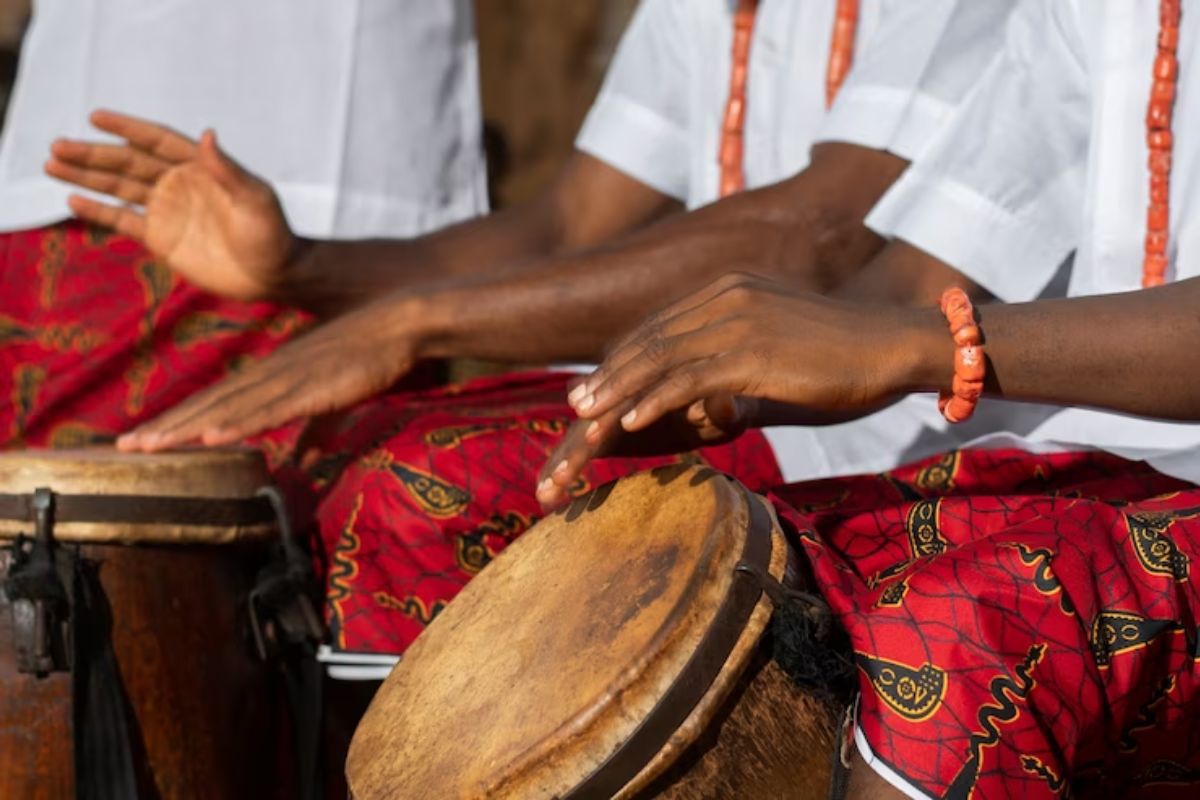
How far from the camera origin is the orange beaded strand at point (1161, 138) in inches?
71.7

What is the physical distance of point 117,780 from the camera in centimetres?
188

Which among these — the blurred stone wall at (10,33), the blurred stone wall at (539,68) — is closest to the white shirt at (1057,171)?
the blurred stone wall at (539,68)

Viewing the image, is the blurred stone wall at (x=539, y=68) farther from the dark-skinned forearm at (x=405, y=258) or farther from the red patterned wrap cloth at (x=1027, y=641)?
the red patterned wrap cloth at (x=1027, y=641)

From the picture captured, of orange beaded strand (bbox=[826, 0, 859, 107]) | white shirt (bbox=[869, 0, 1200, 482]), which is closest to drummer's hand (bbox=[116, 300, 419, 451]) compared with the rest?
white shirt (bbox=[869, 0, 1200, 482])

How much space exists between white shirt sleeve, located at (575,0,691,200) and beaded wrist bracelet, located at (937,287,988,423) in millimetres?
1355

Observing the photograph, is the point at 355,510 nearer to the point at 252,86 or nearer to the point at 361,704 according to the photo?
the point at 361,704

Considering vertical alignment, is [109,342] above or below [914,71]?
below

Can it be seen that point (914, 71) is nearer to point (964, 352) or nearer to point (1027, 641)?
point (964, 352)

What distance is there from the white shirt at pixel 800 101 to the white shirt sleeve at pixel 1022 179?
15 centimetres

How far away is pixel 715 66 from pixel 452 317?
0.74 metres

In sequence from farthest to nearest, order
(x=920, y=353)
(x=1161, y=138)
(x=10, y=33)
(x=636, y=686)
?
(x=10, y=33) < (x=1161, y=138) < (x=920, y=353) < (x=636, y=686)

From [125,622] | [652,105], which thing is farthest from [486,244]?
[125,622]

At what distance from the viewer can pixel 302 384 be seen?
6.84 ft

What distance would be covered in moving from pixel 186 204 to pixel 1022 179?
4.00 ft
